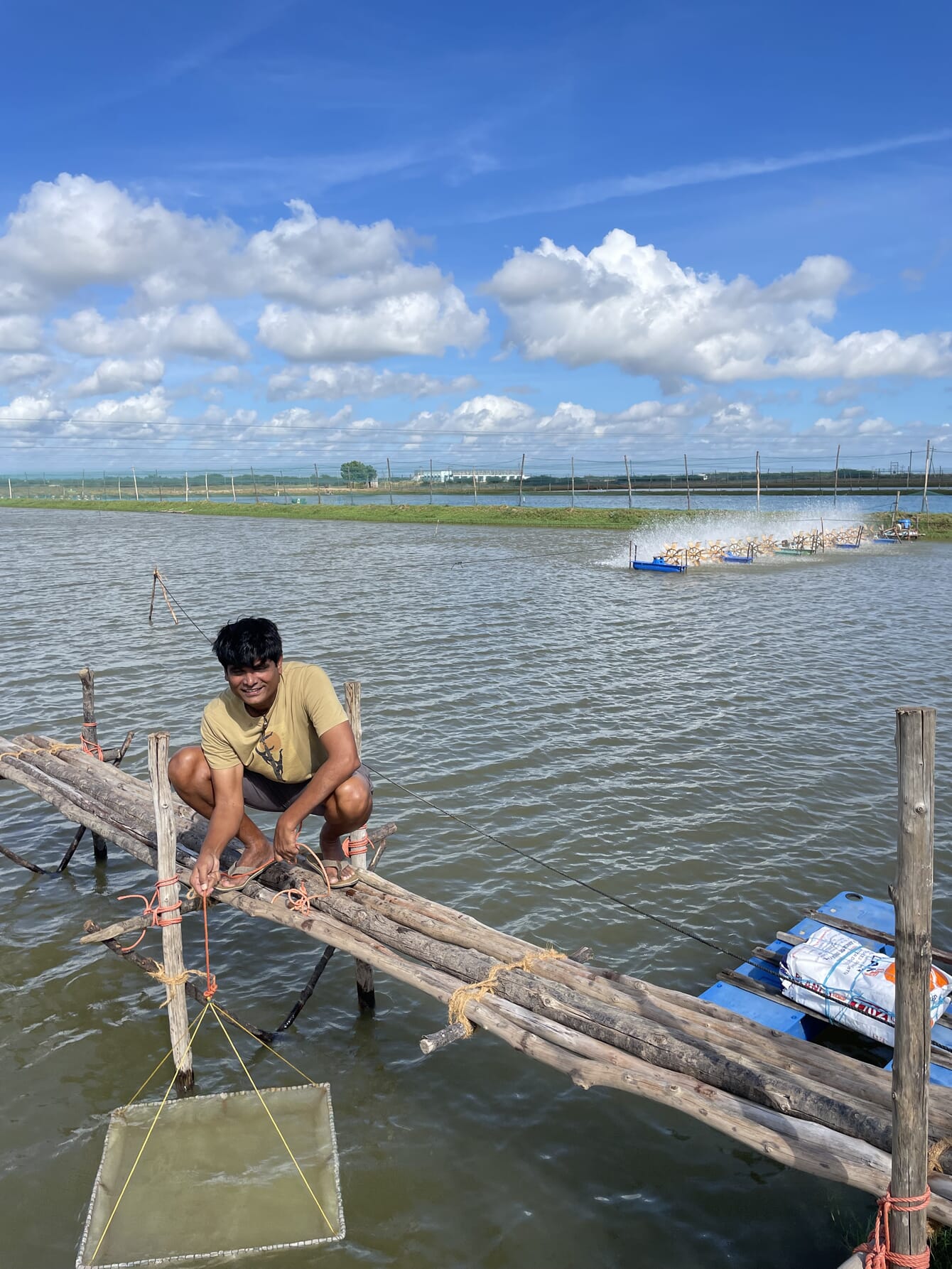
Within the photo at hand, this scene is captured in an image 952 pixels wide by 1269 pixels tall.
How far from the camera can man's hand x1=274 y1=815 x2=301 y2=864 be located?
5.73 metres

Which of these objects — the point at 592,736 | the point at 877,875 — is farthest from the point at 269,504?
the point at 877,875

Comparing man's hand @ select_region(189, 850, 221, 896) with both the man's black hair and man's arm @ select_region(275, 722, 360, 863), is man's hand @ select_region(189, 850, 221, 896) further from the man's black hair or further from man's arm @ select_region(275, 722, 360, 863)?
the man's black hair

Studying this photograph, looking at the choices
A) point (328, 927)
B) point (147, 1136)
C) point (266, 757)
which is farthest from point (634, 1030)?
point (147, 1136)

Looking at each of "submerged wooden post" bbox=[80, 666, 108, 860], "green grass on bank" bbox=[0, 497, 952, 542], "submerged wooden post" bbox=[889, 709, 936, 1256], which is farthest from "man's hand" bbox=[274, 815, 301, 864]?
"green grass on bank" bbox=[0, 497, 952, 542]

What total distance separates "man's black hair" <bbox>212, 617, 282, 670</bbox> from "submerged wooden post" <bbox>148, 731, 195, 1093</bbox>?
688 millimetres

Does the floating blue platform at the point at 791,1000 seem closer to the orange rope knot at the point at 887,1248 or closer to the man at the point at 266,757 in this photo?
the orange rope knot at the point at 887,1248

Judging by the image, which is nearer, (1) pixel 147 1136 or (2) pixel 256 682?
(1) pixel 147 1136

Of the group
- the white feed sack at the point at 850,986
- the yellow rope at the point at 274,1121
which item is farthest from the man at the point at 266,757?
the white feed sack at the point at 850,986

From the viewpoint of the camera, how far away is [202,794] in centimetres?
600

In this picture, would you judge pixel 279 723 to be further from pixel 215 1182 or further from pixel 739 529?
pixel 739 529

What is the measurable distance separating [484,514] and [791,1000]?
168 feet

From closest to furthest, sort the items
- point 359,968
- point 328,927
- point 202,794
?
point 328,927 → point 202,794 → point 359,968

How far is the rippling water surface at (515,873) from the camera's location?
4.95 meters

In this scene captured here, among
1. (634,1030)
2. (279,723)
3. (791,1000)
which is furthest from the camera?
(791,1000)
